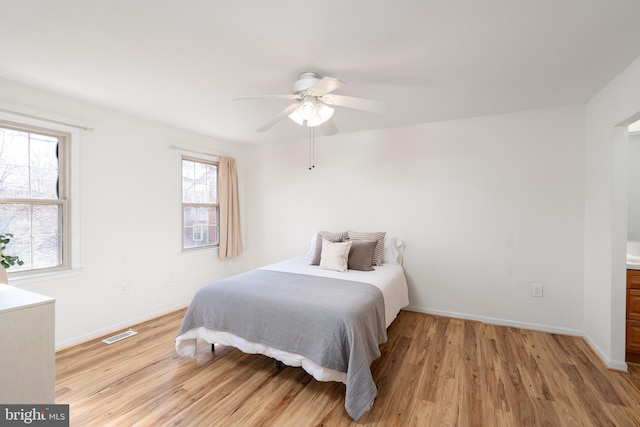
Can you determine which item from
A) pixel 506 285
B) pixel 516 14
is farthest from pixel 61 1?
pixel 506 285

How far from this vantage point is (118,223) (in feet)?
10.4

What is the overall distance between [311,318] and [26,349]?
1.48m

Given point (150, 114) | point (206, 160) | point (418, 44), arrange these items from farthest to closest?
point (206, 160), point (150, 114), point (418, 44)

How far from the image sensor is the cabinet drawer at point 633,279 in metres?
2.38

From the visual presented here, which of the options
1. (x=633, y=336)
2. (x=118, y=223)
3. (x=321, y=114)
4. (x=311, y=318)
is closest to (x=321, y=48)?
(x=321, y=114)

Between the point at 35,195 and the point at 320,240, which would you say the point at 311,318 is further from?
the point at 35,195

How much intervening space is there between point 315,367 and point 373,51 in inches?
86.6

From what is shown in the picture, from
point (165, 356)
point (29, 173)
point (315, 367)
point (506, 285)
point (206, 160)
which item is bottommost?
point (165, 356)

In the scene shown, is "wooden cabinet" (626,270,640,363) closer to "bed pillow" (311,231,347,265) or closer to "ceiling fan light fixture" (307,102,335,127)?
"bed pillow" (311,231,347,265)

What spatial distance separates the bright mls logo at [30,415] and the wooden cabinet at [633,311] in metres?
4.02

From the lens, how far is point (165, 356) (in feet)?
8.46

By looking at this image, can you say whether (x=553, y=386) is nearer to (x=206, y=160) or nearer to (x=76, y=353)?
(x=76, y=353)

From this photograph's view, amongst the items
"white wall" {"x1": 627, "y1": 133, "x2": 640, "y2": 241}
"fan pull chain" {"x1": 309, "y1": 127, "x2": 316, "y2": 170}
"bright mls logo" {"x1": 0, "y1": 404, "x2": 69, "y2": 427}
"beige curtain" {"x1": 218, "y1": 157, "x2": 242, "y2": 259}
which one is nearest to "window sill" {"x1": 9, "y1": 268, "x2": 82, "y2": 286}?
"bright mls logo" {"x1": 0, "y1": 404, "x2": 69, "y2": 427}

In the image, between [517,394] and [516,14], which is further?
[517,394]
